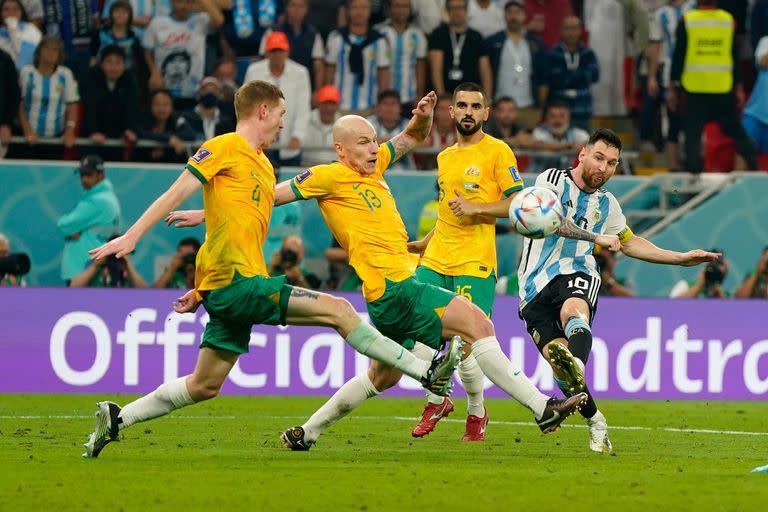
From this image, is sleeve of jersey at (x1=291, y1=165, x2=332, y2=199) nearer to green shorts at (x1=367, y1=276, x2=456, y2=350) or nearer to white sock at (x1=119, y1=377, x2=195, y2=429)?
green shorts at (x1=367, y1=276, x2=456, y2=350)

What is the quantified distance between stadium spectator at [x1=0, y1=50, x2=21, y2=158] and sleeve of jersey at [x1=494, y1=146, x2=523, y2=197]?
7.84m

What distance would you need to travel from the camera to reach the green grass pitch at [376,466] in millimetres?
6816

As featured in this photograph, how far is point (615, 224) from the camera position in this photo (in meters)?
9.80

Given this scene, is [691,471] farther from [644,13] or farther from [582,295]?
[644,13]

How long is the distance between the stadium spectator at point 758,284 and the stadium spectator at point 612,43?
3.71 m

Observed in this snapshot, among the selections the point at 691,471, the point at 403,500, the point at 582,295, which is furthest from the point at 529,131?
the point at 403,500

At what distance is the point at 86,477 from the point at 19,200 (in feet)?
29.8

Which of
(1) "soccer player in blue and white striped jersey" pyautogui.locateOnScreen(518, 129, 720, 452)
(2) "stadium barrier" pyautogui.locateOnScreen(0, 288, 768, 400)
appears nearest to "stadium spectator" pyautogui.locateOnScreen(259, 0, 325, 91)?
(2) "stadium barrier" pyautogui.locateOnScreen(0, 288, 768, 400)

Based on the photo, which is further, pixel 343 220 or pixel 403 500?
pixel 343 220

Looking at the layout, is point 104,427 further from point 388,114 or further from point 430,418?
point 388,114

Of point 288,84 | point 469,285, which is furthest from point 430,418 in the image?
point 288,84

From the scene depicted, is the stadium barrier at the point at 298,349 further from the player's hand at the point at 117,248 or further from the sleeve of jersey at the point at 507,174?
the player's hand at the point at 117,248

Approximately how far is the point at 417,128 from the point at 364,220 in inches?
31.3

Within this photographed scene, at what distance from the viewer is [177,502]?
6.75m
